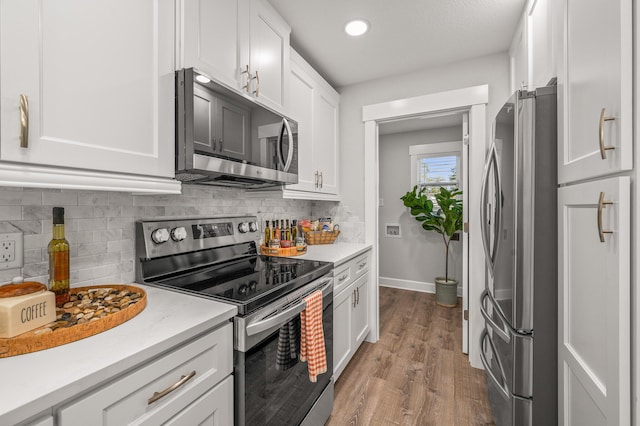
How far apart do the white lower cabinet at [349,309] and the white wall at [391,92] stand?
0.63m

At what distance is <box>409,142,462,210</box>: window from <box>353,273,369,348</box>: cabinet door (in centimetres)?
223

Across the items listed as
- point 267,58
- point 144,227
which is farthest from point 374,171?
point 144,227

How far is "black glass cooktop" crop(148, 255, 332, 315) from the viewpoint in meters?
1.09

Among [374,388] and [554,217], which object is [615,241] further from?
[374,388]

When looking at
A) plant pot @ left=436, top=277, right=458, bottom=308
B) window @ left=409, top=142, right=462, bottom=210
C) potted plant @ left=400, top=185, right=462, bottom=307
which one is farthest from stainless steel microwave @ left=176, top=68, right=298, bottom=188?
window @ left=409, top=142, right=462, bottom=210

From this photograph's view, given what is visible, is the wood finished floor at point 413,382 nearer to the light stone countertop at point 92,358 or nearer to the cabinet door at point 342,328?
the cabinet door at point 342,328

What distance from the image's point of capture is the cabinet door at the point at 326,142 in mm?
2349

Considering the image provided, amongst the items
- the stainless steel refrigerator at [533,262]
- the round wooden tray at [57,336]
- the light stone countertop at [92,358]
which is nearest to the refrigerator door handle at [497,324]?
the stainless steel refrigerator at [533,262]

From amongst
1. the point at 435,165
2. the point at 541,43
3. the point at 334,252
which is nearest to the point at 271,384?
the point at 334,252

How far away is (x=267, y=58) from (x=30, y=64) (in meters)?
1.12

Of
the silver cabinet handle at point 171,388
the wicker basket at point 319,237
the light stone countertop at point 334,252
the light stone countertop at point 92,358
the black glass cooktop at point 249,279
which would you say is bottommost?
the silver cabinet handle at point 171,388

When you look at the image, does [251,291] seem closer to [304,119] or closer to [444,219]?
[304,119]

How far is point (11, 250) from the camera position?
3.05 ft

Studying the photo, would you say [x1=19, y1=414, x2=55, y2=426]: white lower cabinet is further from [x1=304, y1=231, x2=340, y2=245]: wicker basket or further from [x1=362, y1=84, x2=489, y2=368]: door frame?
[x1=362, y1=84, x2=489, y2=368]: door frame
